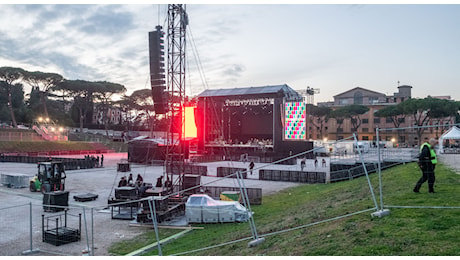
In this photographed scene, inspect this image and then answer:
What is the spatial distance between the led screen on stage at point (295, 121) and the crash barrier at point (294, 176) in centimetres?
1973

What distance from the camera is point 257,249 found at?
6.85m

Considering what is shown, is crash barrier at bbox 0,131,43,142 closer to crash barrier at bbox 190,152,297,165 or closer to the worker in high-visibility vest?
crash barrier at bbox 190,152,297,165

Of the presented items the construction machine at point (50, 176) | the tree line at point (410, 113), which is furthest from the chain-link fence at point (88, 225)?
the tree line at point (410, 113)

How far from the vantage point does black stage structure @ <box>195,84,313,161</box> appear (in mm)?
48938

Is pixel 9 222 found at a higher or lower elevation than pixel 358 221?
lower

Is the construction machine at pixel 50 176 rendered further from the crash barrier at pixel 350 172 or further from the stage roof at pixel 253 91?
the stage roof at pixel 253 91

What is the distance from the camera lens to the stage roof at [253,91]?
50838 mm

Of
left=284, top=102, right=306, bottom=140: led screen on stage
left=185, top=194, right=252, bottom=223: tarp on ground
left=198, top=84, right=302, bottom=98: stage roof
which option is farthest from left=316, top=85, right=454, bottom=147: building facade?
left=185, top=194, right=252, bottom=223: tarp on ground

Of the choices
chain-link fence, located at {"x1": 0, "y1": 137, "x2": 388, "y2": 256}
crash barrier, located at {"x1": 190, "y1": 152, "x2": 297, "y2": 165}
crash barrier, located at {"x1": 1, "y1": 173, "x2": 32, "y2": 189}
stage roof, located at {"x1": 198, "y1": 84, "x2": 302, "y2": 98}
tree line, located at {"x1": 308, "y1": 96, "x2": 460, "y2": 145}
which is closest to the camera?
chain-link fence, located at {"x1": 0, "y1": 137, "x2": 388, "y2": 256}

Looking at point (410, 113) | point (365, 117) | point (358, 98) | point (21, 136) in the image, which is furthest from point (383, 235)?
point (358, 98)

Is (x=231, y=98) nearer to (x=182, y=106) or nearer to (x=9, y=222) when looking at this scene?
(x=182, y=106)

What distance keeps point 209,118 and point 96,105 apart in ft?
154

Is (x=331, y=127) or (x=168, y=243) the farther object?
(x=331, y=127)

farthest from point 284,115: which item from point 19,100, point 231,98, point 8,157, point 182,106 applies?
point 19,100
